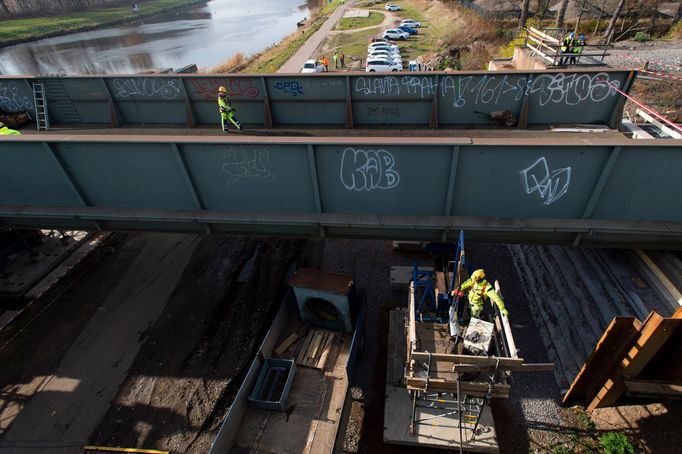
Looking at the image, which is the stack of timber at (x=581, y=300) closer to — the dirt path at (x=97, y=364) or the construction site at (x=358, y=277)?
the construction site at (x=358, y=277)

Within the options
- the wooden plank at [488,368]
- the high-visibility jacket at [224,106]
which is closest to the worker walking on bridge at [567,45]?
the high-visibility jacket at [224,106]

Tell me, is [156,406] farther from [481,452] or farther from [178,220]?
[481,452]

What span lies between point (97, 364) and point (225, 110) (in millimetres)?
6838

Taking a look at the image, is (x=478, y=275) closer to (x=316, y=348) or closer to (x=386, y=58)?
(x=316, y=348)

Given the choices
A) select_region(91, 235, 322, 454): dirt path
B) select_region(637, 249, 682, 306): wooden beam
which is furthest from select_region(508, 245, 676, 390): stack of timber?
select_region(91, 235, 322, 454): dirt path

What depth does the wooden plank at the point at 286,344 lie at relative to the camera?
718 centimetres

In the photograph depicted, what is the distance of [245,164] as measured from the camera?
224 inches

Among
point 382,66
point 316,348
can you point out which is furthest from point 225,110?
point 382,66

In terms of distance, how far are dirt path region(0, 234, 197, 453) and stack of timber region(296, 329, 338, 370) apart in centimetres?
415

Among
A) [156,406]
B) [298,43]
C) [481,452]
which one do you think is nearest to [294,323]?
[156,406]

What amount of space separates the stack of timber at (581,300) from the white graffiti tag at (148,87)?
36.0 ft

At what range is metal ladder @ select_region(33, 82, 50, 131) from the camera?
10406 mm

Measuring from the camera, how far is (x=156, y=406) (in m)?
7.22

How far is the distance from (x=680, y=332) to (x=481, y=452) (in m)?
3.65
